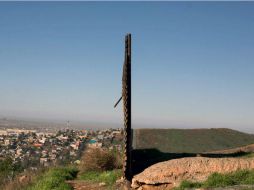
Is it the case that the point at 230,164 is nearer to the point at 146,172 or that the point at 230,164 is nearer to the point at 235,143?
the point at 146,172

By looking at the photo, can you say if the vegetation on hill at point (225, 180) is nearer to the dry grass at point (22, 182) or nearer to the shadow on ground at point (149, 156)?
the shadow on ground at point (149, 156)

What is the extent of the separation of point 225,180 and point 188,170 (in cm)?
153

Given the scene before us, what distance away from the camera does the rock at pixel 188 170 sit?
11.6 metres

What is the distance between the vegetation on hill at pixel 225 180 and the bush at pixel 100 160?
5567mm

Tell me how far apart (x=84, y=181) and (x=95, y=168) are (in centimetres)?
145

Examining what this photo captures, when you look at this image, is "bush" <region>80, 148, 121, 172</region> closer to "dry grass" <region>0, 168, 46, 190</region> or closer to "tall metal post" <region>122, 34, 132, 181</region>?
"tall metal post" <region>122, 34, 132, 181</region>

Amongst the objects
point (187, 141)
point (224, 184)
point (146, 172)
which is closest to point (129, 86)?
point (146, 172)

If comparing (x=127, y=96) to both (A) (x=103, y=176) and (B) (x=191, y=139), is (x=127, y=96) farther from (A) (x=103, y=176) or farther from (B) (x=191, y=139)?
(B) (x=191, y=139)

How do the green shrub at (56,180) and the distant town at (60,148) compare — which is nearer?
the green shrub at (56,180)

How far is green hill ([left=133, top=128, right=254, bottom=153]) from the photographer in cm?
2389

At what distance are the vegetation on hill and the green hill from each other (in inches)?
460

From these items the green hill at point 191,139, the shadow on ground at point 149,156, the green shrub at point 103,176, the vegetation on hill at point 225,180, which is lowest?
the green shrub at point 103,176

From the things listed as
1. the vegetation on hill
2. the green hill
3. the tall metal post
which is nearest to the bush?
the tall metal post

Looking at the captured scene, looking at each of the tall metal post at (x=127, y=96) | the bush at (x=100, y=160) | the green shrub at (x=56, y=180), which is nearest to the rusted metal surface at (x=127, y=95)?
the tall metal post at (x=127, y=96)
